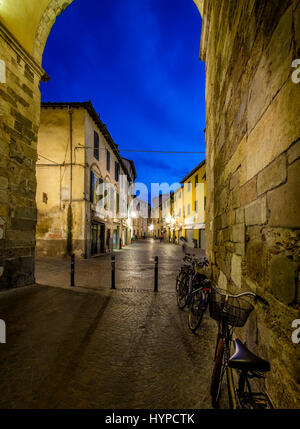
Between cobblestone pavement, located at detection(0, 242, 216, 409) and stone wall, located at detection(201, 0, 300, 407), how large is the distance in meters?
0.89

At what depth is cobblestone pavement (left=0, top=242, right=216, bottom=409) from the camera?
6.66 ft

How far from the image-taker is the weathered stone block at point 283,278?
4.71ft

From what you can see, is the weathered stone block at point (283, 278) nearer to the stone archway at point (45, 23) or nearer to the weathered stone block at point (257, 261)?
the weathered stone block at point (257, 261)

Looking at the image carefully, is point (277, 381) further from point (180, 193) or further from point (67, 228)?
point (180, 193)

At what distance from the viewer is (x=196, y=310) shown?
3510mm

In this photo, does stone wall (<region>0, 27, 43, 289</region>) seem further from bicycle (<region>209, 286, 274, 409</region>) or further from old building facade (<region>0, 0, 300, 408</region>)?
bicycle (<region>209, 286, 274, 409</region>)

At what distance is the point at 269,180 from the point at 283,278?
0.84m

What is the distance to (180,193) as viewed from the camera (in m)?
32.2

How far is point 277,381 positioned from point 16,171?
6668mm

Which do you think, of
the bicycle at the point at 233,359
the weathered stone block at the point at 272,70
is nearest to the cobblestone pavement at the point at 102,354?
the bicycle at the point at 233,359

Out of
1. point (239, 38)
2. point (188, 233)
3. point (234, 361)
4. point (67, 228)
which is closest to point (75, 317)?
point (234, 361)

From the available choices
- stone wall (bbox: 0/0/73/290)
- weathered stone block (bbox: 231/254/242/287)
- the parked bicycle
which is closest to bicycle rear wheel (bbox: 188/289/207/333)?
the parked bicycle

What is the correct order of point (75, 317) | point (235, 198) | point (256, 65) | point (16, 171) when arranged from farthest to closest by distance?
point (16, 171) → point (75, 317) → point (235, 198) → point (256, 65)
